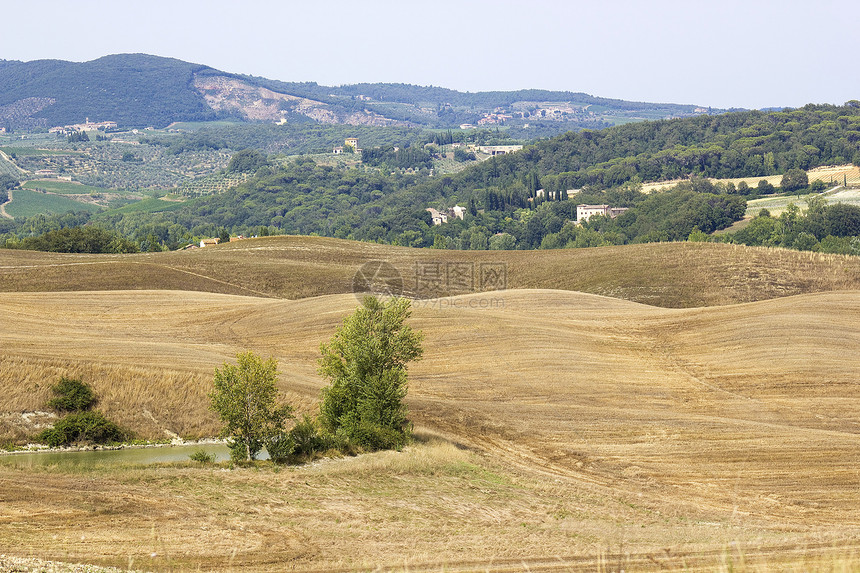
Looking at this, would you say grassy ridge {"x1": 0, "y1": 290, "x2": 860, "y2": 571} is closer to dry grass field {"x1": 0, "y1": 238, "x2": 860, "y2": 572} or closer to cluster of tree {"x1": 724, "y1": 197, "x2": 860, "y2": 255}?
dry grass field {"x1": 0, "y1": 238, "x2": 860, "y2": 572}

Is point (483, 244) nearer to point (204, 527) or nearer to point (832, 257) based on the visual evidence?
point (832, 257)

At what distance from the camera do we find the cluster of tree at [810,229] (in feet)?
413

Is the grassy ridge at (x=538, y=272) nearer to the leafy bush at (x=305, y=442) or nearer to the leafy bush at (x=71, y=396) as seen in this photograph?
the leafy bush at (x=71, y=396)

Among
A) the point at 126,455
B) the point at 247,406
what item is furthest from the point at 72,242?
the point at 247,406

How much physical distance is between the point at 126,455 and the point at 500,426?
15.7 meters

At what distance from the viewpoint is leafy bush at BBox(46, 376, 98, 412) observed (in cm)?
3509

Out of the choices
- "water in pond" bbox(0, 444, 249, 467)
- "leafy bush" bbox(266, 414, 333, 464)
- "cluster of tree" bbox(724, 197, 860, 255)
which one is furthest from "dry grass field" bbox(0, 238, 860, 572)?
"cluster of tree" bbox(724, 197, 860, 255)

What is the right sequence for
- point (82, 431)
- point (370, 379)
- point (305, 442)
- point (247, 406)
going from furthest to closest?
point (82, 431) → point (370, 379) → point (247, 406) → point (305, 442)

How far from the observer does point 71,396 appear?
116ft

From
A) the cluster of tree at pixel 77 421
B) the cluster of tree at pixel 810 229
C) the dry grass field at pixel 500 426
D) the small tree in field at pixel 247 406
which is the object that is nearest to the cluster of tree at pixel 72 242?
the dry grass field at pixel 500 426

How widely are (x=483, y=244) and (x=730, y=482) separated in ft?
556

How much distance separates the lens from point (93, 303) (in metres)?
56.9

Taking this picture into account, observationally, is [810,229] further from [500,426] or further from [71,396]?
[71,396]

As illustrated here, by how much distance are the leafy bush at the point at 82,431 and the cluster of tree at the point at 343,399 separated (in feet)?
21.1
